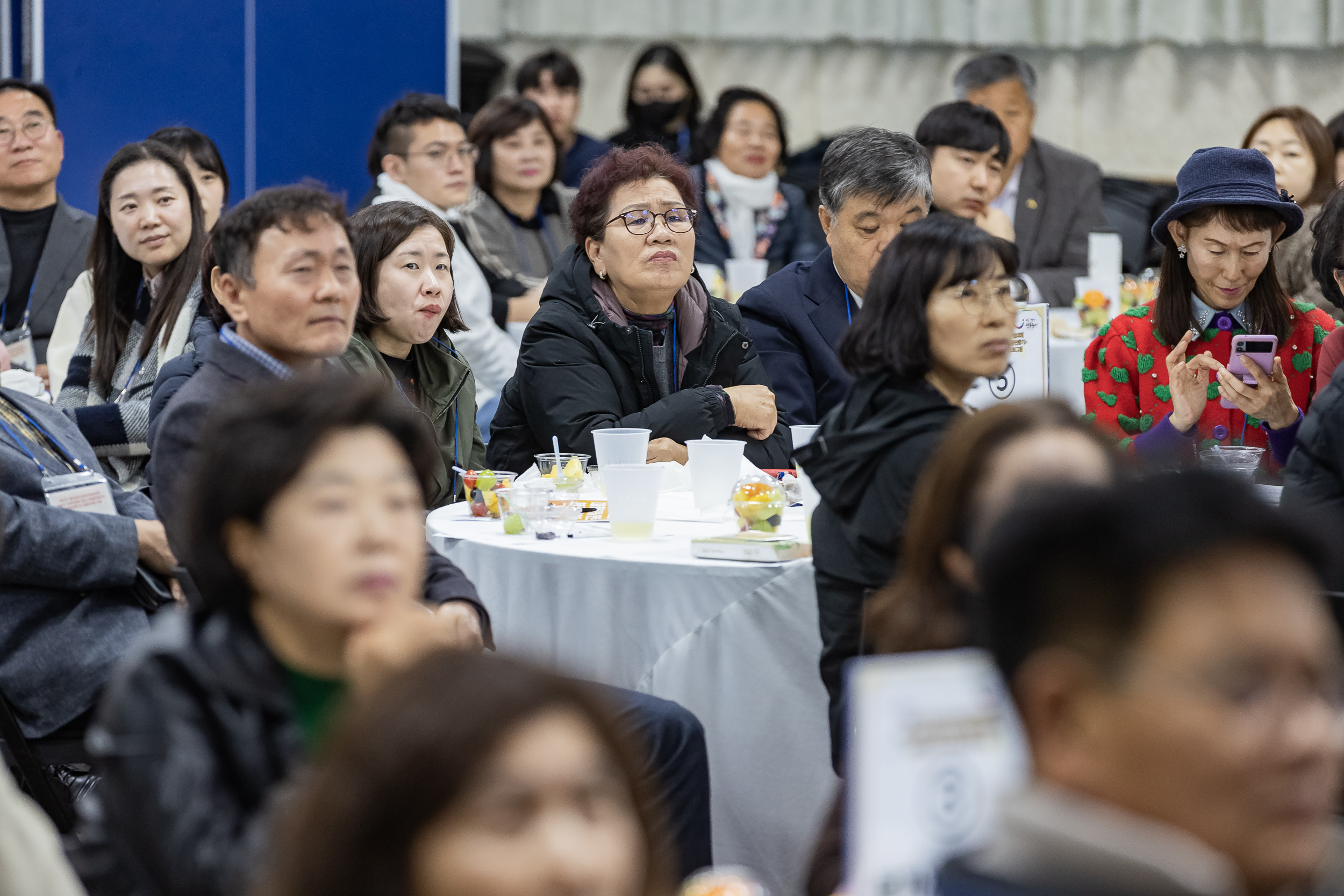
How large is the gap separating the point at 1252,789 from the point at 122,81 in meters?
6.87

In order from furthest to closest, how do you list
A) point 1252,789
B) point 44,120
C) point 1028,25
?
point 1028,25 → point 44,120 → point 1252,789

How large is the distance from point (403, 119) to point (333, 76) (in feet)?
6.62

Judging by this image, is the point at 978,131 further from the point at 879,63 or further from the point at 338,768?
the point at 338,768

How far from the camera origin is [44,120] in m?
5.35

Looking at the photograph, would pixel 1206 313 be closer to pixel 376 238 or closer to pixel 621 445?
pixel 621 445

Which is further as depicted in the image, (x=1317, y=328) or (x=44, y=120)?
(x=44, y=120)

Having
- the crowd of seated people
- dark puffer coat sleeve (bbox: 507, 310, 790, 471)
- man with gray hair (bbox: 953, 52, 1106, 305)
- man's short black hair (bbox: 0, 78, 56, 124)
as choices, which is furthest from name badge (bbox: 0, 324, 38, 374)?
man with gray hair (bbox: 953, 52, 1106, 305)

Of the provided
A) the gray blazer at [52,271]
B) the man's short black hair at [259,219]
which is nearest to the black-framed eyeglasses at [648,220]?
the man's short black hair at [259,219]

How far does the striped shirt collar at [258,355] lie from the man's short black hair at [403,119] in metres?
3.35

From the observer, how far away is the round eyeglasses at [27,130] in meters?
5.28

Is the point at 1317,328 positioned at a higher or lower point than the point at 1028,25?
lower

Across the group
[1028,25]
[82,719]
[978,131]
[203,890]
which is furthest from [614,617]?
[1028,25]

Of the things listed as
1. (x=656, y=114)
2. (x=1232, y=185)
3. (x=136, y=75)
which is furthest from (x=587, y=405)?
(x=136, y=75)

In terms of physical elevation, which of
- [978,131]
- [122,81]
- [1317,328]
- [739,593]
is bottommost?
[739,593]
